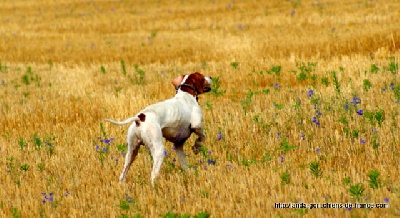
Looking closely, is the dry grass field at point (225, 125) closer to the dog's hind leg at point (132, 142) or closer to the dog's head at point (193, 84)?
the dog's hind leg at point (132, 142)

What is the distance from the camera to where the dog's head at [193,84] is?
6555 mm

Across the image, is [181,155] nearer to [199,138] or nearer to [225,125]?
[199,138]

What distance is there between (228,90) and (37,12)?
2469 centimetres

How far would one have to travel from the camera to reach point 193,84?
6.62 metres

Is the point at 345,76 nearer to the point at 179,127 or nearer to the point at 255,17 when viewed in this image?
the point at 179,127

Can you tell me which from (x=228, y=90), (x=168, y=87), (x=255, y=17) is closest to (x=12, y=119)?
(x=168, y=87)

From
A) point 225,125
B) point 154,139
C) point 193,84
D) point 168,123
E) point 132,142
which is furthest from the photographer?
point 225,125

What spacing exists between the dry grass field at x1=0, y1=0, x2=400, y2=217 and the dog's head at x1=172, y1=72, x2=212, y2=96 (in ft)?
2.34

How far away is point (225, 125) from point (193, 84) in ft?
5.86

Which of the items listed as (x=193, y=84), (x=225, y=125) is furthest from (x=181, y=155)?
(x=225, y=125)

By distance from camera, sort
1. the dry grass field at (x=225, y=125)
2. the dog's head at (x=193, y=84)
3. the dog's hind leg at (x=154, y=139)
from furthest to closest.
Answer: the dog's head at (x=193, y=84) < the dog's hind leg at (x=154, y=139) < the dry grass field at (x=225, y=125)

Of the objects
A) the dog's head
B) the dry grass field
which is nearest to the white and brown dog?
the dog's head

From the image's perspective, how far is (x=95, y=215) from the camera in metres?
5.22

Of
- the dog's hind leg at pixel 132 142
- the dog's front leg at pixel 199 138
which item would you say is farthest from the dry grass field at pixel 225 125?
the dog's hind leg at pixel 132 142
